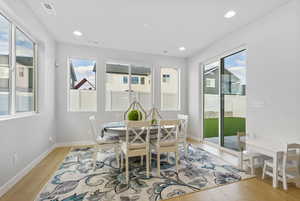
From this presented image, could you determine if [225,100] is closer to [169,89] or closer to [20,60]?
[169,89]

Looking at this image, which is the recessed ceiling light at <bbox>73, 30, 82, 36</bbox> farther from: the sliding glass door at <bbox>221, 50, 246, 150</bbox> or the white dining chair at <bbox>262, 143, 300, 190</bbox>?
the white dining chair at <bbox>262, 143, 300, 190</bbox>

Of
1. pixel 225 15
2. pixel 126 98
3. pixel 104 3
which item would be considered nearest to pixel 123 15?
pixel 104 3

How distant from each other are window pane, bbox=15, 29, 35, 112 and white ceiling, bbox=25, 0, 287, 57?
0.59 meters

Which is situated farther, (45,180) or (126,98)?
(126,98)

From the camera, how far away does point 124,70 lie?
15.3 ft

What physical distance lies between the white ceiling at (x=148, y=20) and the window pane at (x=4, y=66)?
0.62 metres

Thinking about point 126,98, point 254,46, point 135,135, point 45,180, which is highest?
point 254,46

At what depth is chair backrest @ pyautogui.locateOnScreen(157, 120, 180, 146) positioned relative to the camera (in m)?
2.50

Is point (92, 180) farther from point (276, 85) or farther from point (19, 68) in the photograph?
point (276, 85)

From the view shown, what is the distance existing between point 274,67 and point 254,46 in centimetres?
62

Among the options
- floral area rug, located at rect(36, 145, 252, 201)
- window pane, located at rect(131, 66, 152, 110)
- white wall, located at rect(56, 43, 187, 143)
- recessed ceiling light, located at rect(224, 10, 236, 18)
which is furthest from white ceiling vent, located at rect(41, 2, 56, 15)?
recessed ceiling light, located at rect(224, 10, 236, 18)

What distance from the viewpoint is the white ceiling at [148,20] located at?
241 centimetres

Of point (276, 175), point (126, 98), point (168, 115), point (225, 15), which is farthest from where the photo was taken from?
point (168, 115)

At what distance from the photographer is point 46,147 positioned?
337 cm
